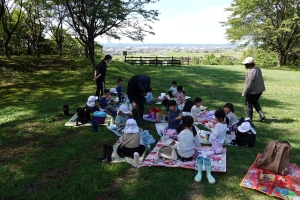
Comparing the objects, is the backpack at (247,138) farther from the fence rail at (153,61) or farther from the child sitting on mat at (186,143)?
the fence rail at (153,61)

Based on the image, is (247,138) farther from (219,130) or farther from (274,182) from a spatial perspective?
(274,182)

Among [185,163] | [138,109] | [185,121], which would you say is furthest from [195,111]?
[185,163]

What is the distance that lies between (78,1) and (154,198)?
1877cm

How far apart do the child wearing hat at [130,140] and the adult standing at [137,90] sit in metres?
1.92

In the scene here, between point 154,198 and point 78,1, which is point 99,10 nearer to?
point 78,1

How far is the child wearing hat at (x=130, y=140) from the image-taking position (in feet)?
17.1

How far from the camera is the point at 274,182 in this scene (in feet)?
14.3

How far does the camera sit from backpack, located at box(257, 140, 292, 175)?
181 inches

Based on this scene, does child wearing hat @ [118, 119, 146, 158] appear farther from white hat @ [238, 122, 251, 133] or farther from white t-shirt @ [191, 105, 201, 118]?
white t-shirt @ [191, 105, 201, 118]

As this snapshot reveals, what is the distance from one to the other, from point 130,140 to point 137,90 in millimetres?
2264

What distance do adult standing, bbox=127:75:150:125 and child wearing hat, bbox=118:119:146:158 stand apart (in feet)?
6.31

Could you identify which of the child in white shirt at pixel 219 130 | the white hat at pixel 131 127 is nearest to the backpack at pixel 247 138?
the child in white shirt at pixel 219 130

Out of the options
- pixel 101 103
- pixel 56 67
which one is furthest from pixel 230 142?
pixel 56 67

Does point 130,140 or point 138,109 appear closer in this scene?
point 130,140
